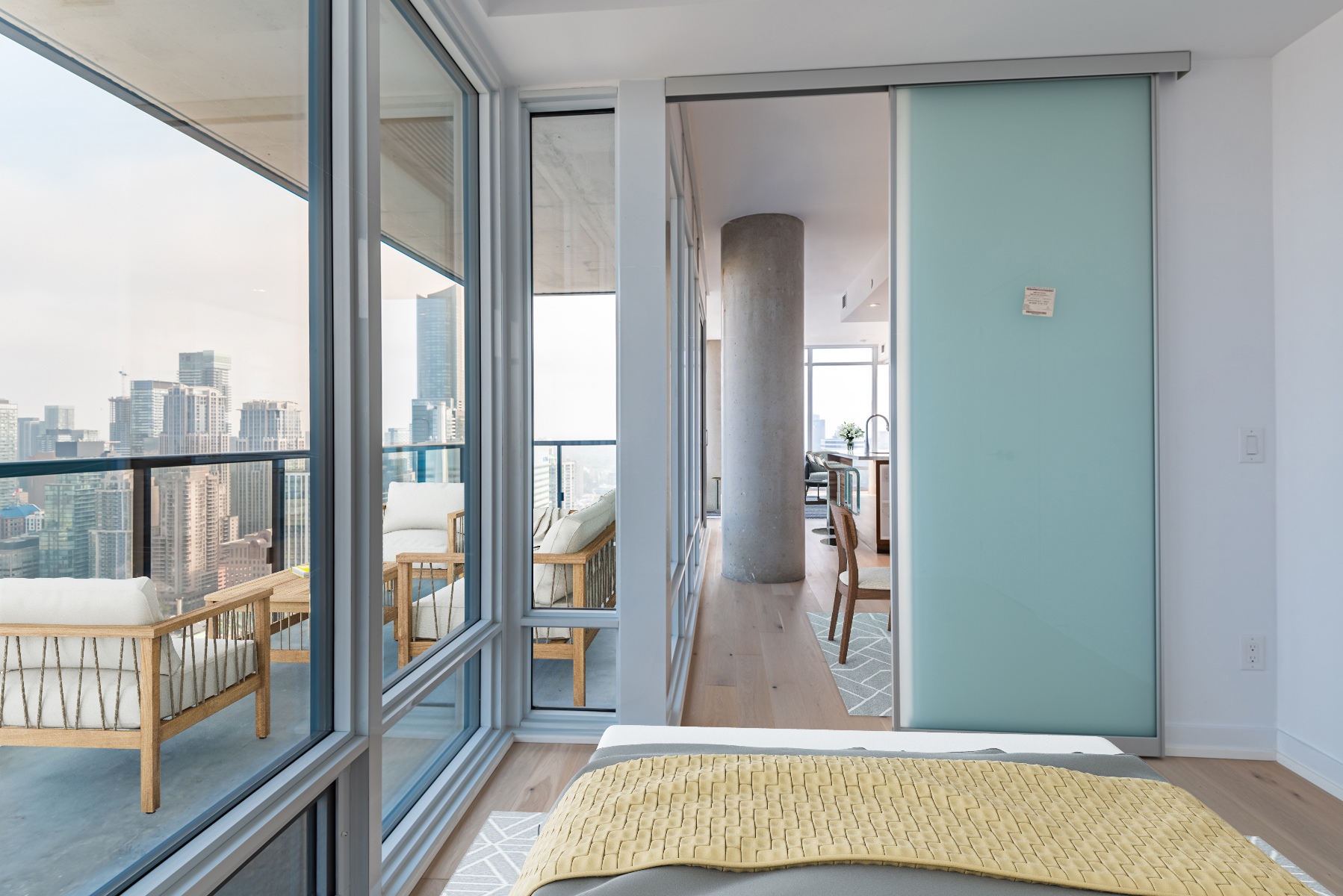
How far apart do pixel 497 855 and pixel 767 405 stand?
3725 mm

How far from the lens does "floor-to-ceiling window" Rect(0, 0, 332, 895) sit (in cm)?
81

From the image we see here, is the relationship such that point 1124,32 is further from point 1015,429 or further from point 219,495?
point 219,495

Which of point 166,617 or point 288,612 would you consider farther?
point 288,612

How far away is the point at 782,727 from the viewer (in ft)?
8.50

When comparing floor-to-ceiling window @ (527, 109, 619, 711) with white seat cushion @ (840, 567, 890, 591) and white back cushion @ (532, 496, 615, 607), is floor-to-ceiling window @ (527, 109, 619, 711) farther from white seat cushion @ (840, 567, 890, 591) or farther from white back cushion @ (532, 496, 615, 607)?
white seat cushion @ (840, 567, 890, 591)

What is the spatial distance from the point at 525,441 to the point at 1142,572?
92.5 inches

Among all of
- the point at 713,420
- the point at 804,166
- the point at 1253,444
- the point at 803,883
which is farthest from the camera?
the point at 713,420

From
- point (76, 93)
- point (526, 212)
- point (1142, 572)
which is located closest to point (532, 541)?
point (526, 212)

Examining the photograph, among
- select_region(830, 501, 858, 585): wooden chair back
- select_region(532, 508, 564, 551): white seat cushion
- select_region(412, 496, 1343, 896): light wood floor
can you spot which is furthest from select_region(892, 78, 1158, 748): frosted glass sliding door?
select_region(532, 508, 564, 551): white seat cushion

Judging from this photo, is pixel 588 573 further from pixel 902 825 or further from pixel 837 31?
→ pixel 837 31

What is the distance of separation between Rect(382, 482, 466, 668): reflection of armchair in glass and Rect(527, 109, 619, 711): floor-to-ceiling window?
388mm

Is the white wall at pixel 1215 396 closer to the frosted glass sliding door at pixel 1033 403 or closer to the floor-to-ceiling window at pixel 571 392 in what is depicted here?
the frosted glass sliding door at pixel 1033 403

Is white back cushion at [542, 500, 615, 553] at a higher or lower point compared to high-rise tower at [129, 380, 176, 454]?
lower

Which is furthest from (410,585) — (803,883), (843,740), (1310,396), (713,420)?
(713,420)
